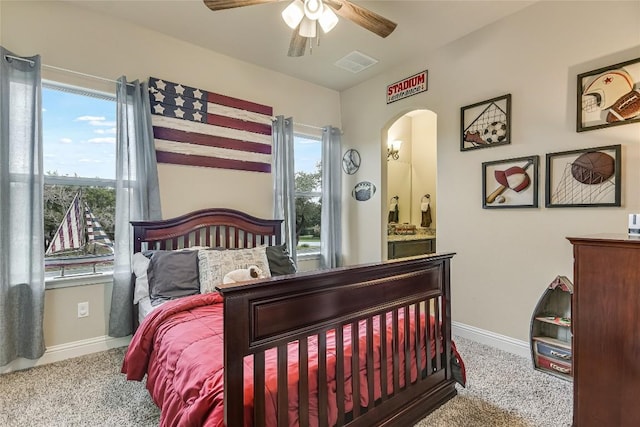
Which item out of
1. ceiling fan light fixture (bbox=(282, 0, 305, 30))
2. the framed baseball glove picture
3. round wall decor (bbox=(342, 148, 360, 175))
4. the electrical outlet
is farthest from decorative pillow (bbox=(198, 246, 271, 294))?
the framed baseball glove picture

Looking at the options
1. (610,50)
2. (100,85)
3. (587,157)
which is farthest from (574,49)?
(100,85)

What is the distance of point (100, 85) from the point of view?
8.96 ft

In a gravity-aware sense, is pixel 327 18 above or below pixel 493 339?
above

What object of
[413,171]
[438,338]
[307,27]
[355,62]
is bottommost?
[438,338]

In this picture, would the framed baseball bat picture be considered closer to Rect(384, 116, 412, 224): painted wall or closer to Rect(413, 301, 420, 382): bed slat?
Rect(413, 301, 420, 382): bed slat

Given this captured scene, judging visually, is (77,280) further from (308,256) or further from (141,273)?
(308,256)

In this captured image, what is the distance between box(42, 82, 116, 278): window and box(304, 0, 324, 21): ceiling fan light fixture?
2.00 m

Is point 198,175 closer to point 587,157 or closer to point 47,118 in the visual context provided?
point 47,118

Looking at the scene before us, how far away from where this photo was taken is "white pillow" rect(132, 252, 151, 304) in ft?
8.26

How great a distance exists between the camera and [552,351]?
2.34 m

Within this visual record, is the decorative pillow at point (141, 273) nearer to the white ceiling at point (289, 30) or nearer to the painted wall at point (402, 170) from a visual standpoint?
the white ceiling at point (289, 30)

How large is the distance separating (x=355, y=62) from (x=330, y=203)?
67.9 inches

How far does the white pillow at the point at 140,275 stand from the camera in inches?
99.1

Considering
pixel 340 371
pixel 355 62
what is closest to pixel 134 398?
pixel 340 371
